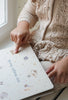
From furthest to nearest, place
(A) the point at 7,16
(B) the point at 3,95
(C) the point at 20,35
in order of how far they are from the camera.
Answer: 1. (A) the point at 7,16
2. (C) the point at 20,35
3. (B) the point at 3,95

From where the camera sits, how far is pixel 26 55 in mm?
808

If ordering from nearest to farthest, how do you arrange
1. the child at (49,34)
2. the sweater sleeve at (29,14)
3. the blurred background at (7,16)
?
the child at (49,34), the sweater sleeve at (29,14), the blurred background at (7,16)

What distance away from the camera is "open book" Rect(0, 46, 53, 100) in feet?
2.18

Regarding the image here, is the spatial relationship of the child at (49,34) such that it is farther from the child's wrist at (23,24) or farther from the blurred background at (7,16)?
the blurred background at (7,16)

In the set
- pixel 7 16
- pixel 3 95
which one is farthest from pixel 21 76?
pixel 7 16

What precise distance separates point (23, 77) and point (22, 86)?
4 cm

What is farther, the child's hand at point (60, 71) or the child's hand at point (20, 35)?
the child's hand at point (20, 35)

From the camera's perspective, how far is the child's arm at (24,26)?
2.80ft

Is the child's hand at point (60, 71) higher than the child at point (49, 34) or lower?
lower

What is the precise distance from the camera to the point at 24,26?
898mm

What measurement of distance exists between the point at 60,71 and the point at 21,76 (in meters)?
0.15

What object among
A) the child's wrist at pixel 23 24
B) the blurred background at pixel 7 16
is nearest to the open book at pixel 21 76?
the child's wrist at pixel 23 24

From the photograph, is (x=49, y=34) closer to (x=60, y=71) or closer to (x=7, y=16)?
(x=60, y=71)

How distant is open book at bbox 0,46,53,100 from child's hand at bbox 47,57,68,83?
3 centimetres
